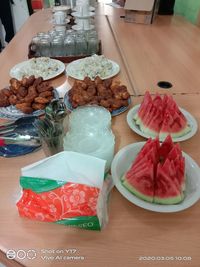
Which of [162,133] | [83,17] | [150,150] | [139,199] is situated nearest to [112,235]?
[139,199]

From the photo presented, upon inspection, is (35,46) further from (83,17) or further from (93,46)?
(83,17)

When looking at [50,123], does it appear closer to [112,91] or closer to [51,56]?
[112,91]

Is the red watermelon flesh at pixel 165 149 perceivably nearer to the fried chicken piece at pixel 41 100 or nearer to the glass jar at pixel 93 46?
the fried chicken piece at pixel 41 100

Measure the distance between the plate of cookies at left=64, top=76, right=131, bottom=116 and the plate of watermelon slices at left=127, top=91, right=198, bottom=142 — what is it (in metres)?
0.11

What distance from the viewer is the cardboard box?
1.74m

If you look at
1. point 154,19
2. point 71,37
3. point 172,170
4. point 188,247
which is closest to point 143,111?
point 172,170

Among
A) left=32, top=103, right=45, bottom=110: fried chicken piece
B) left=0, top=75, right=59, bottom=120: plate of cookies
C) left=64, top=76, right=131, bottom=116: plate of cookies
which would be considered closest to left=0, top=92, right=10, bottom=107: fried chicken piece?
left=0, top=75, right=59, bottom=120: plate of cookies

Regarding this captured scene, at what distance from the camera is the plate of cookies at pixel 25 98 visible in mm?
878

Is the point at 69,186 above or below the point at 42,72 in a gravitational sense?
above

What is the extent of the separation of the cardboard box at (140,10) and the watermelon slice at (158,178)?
58.2 inches

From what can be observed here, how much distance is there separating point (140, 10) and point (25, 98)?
1342mm

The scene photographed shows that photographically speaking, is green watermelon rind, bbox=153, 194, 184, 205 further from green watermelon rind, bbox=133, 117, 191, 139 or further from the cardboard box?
the cardboard box

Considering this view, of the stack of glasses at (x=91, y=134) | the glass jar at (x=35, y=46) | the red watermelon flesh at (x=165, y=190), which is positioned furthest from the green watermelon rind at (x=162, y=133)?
the glass jar at (x=35, y=46)

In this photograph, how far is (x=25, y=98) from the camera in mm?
906
